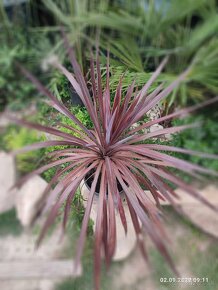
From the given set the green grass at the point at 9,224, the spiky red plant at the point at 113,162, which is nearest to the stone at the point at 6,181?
the green grass at the point at 9,224

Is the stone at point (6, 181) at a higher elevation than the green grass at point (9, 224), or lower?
higher

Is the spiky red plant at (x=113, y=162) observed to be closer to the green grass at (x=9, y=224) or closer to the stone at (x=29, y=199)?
the stone at (x=29, y=199)

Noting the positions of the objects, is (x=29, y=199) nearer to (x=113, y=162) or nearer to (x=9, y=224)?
(x=9, y=224)

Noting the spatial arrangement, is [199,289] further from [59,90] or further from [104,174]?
[59,90]

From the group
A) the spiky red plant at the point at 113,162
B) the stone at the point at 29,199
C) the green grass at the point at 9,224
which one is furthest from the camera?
the green grass at the point at 9,224

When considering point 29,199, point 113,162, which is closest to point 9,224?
point 29,199

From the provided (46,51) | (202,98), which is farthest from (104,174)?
(46,51)

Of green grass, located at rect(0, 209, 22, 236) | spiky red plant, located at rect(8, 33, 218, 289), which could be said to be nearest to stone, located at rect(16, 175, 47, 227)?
green grass, located at rect(0, 209, 22, 236)
